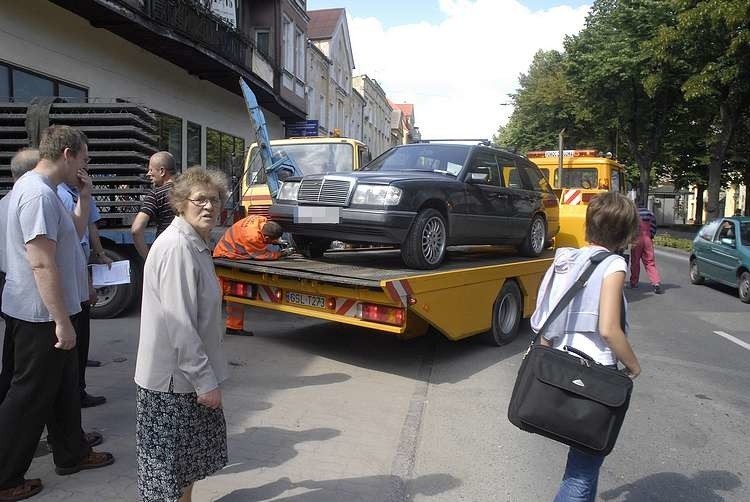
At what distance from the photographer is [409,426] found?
452 cm

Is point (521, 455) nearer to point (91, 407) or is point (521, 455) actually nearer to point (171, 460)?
point (171, 460)

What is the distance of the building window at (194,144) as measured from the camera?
16609 millimetres

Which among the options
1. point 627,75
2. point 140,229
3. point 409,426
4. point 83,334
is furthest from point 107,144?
point 627,75

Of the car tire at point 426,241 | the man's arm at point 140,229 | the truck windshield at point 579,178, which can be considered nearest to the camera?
the man's arm at point 140,229

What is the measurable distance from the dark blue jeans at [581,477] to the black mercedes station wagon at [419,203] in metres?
3.46

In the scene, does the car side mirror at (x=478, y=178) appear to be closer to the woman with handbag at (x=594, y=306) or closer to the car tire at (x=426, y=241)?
the car tire at (x=426, y=241)

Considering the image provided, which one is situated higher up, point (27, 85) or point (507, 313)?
point (27, 85)

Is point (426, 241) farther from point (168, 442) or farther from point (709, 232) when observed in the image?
point (709, 232)

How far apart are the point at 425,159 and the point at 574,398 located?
17.0 ft

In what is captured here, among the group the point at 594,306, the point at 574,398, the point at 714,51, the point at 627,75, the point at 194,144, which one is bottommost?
the point at 574,398

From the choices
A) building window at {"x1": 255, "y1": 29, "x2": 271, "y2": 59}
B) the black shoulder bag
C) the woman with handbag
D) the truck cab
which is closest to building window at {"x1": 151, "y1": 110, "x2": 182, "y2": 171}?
the truck cab

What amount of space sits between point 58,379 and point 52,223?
88cm

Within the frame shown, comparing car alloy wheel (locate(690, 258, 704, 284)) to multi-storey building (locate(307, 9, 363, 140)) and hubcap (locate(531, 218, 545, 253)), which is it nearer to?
hubcap (locate(531, 218, 545, 253))

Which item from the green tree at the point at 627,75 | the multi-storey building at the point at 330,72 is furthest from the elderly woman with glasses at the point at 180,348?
the multi-storey building at the point at 330,72
